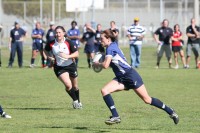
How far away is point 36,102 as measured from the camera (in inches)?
692

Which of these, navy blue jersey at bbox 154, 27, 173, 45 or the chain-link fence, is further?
the chain-link fence

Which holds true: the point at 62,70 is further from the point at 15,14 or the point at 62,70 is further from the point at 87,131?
the point at 15,14

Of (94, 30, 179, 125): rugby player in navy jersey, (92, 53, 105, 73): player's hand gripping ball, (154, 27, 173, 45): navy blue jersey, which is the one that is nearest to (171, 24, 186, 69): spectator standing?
(154, 27, 173, 45): navy blue jersey

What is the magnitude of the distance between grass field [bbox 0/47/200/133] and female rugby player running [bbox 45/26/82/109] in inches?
21.1

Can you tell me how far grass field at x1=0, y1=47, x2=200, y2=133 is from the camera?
41.0 ft

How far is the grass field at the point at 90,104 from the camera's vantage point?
41.0ft

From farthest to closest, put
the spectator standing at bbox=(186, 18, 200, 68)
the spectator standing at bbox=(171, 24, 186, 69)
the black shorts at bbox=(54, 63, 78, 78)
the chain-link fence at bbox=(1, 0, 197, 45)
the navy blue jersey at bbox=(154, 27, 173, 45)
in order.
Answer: the chain-link fence at bbox=(1, 0, 197, 45)
the spectator standing at bbox=(171, 24, 186, 69)
the navy blue jersey at bbox=(154, 27, 173, 45)
the spectator standing at bbox=(186, 18, 200, 68)
the black shorts at bbox=(54, 63, 78, 78)

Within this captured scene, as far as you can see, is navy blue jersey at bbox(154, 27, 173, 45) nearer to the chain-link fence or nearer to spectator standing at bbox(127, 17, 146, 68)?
spectator standing at bbox(127, 17, 146, 68)

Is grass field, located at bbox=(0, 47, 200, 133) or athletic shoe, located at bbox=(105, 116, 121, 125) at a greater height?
athletic shoe, located at bbox=(105, 116, 121, 125)

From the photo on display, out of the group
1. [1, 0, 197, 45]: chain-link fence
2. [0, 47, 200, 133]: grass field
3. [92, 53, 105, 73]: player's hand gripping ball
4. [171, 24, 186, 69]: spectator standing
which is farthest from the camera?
[1, 0, 197, 45]: chain-link fence

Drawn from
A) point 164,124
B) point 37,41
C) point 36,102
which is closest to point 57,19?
point 37,41

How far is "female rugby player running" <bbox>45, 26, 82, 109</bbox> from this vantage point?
50.4 ft

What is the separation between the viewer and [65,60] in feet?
51.4

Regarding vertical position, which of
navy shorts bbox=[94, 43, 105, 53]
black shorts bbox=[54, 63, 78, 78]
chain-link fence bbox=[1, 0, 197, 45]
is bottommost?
navy shorts bbox=[94, 43, 105, 53]
